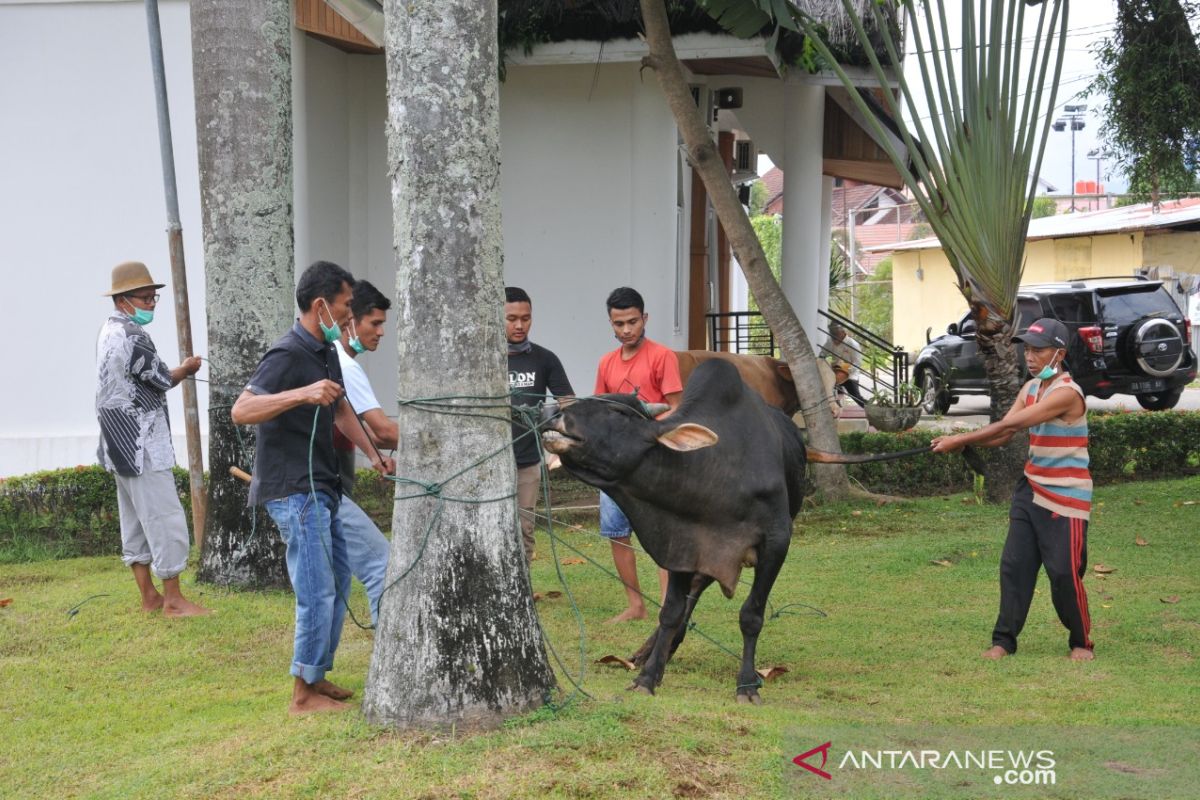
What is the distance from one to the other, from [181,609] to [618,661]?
2.73 meters

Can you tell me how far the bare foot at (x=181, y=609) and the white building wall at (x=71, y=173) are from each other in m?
4.64

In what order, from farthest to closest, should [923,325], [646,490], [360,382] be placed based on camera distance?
[923,325], [360,382], [646,490]

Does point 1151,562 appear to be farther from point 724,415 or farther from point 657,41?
point 657,41

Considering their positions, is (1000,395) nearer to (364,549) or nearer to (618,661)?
(618,661)

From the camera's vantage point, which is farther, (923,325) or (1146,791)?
(923,325)

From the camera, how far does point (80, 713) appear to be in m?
5.72

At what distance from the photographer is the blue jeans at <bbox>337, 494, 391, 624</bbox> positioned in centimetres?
554

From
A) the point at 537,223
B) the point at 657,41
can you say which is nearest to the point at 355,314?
the point at 657,41

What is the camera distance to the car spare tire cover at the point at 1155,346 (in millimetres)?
17875

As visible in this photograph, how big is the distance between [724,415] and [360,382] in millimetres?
1755

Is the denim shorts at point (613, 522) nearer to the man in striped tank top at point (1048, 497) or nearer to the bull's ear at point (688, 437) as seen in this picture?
the man in striped tank top at point (1048, 497)


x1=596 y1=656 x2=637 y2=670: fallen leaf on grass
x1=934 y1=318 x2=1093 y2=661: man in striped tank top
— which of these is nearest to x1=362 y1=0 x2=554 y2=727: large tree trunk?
x1=596 y1=656 x2=637 y2=670: fallen leaf on grass

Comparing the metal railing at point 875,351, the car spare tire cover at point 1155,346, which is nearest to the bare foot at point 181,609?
the metal railing at point 875,351

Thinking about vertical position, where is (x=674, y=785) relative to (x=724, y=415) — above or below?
below
